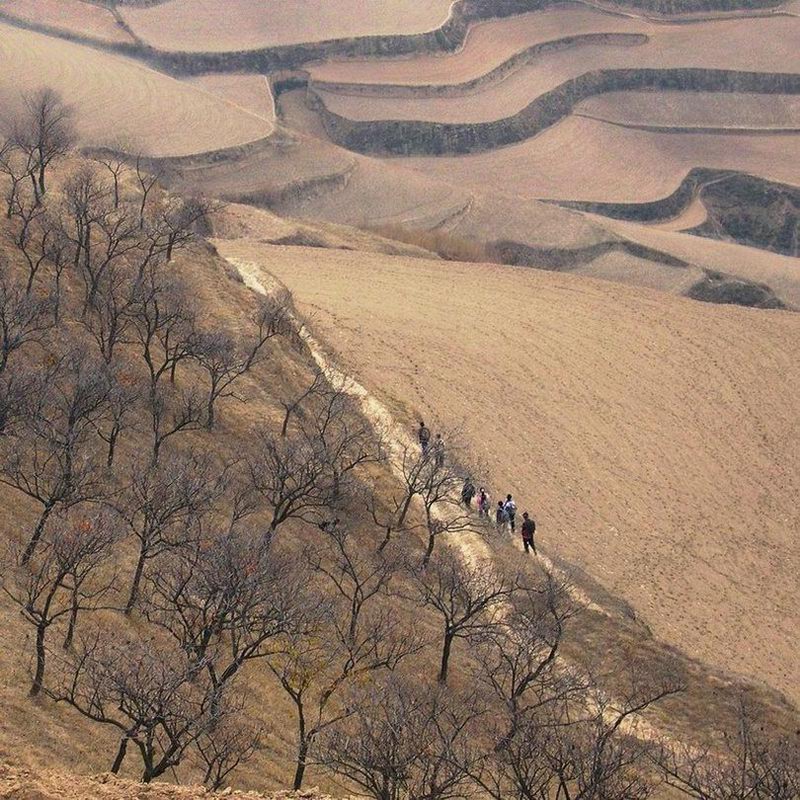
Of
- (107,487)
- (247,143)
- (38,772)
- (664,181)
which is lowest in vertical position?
(664,181)

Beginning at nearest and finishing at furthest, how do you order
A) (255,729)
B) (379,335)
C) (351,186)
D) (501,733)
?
(255,729)
(501,733)
(379,335)
(351,186)

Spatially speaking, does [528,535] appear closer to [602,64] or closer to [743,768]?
[743,768]

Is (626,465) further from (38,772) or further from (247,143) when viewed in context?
(247,143)

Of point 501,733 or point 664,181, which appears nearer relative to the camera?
point 501,733

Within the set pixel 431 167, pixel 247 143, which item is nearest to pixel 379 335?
pixel 247 143

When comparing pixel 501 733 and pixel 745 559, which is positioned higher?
pixel 501 733

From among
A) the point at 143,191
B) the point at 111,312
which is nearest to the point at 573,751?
the point at 111,312

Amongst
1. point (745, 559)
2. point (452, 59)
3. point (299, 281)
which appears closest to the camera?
point (745, 559)
